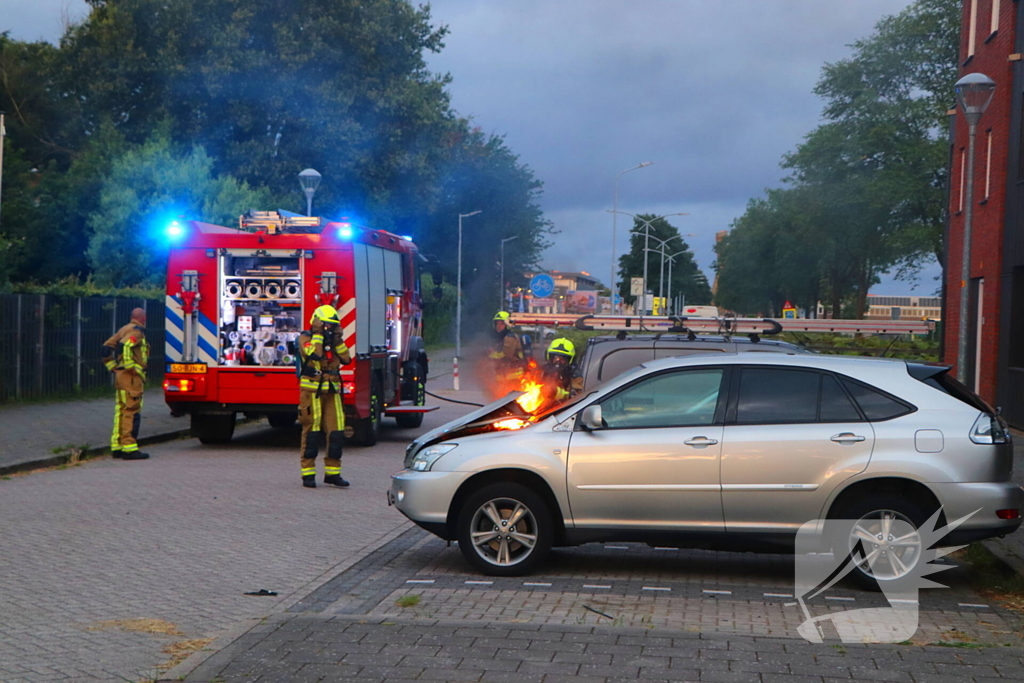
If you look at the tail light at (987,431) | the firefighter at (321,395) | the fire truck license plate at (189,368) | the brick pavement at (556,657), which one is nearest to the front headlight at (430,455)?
the brick pavement at (556,657)

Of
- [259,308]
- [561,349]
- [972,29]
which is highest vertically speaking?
[972,29]

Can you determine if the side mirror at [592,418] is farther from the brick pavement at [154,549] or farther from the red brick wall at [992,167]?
the red brick wall at [992,167]

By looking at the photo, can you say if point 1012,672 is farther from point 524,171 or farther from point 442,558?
point 524,171

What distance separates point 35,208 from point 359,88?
12.2 metres

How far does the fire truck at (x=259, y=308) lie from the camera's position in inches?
605

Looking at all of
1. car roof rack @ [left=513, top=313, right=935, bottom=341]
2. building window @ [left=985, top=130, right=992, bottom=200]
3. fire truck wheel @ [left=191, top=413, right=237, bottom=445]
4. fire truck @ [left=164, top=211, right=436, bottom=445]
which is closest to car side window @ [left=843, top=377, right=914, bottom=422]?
car roof rack @ [left=513, top=313, right=935, bottom=341]

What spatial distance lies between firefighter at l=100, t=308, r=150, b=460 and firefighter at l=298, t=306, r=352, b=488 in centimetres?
342

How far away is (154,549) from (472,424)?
245 centimetres

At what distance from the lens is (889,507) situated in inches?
290

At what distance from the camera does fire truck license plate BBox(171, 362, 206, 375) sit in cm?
1546

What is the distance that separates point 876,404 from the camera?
24.7ft

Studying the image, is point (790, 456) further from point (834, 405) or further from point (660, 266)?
point (660, 266)

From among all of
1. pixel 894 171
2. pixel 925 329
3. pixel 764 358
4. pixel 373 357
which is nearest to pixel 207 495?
pixel 373 357

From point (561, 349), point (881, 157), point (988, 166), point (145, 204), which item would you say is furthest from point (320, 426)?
point (881, 157)
